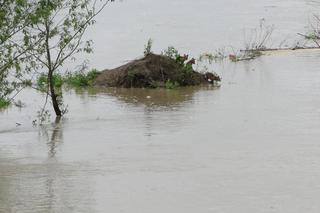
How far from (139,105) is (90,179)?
21.8ft

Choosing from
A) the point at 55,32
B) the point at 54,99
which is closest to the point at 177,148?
the point at 55,32

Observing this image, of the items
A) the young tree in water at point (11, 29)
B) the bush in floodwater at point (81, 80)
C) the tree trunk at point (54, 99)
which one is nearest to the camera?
the young tree in water at point (11, 29)

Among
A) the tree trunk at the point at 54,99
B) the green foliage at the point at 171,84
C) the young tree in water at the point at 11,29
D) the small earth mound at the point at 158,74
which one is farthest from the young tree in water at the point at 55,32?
the small earth mound at the point at 158,74

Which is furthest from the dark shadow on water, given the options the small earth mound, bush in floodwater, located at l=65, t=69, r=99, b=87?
bush in floodwater, located at l=65, t=69, r=99, b=87

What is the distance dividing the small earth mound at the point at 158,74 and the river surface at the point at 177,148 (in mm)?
519

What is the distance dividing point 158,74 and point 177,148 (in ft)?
26.5

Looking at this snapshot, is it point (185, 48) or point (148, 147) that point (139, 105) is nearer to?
point (148, 147)

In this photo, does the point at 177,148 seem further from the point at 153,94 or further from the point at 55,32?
the point at 153,94

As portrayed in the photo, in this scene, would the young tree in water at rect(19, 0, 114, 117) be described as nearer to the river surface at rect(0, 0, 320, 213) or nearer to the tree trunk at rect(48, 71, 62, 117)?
the tree trunk at rect(48, 71, 62, 117)

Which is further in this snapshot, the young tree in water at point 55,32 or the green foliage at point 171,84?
the green foliage at point 171,84

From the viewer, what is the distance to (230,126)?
38.5 ft

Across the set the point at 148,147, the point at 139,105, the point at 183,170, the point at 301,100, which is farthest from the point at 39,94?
the point at 183,170

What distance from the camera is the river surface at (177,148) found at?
756 centimetres

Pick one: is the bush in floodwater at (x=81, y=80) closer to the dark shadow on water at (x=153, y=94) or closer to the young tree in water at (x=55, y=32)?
the dark shadow on water at (x=153, y=94)
